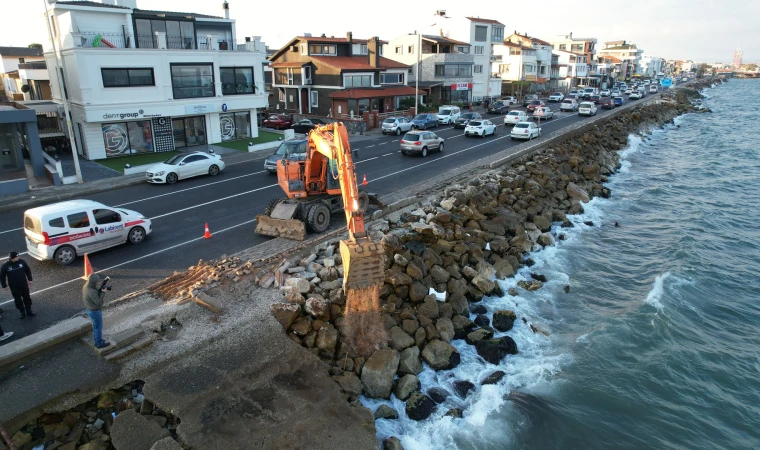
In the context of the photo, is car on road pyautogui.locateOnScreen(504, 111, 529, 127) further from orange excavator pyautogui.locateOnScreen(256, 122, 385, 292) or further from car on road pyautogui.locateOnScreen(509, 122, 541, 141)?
orange excavator pyautogui.locateOnScreen(256, 122, 385, 292)

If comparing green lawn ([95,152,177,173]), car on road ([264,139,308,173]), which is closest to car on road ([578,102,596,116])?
car on road ([264,139,308,173])

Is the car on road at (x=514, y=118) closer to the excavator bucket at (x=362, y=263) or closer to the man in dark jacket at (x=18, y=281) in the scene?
the excavator bucket at (x=362, y=263)

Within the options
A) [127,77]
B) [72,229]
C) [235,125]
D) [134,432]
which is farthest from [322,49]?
[134,432]

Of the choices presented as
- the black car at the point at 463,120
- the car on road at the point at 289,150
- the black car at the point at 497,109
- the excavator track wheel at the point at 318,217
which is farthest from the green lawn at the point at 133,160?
the black car at the point at 497,109

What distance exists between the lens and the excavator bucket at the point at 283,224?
17406 mm

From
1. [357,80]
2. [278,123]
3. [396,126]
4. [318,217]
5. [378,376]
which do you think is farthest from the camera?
[357,80]

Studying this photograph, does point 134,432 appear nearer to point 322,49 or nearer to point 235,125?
point 235,125

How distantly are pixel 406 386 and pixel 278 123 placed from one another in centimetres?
3827

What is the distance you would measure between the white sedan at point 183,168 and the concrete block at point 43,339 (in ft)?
55.9

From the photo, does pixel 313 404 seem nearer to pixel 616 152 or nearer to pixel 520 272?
pixel 520 272

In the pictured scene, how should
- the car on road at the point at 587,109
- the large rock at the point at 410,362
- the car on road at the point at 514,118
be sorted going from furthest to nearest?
the car on road at the point at 587,109
the car on road at the point at 514,118
the large rock at the point at 410,362

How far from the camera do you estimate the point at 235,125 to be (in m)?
39.8

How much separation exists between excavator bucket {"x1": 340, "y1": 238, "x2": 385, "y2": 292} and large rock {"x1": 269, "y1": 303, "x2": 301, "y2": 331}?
189 centimetres

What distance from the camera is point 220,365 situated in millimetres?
10617
